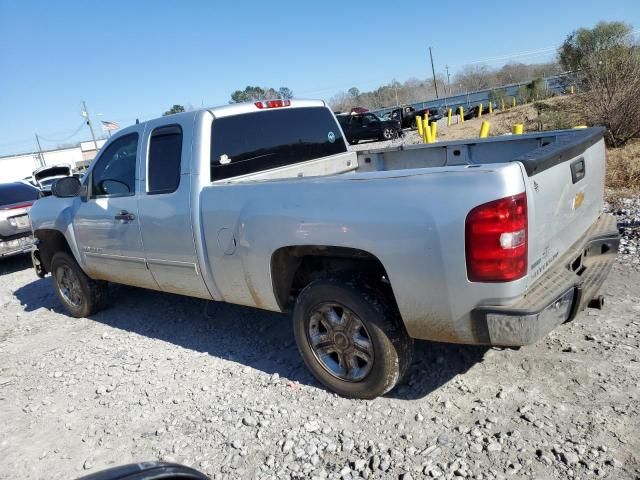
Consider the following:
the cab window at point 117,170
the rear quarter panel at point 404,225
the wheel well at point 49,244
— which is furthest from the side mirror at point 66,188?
the rear quarter panel at point 404,225

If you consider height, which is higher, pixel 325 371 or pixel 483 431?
pixel 325 371

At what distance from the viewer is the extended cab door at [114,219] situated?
4.56 m

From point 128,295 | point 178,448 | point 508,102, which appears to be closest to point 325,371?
point 178,448

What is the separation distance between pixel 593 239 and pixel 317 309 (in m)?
1.92

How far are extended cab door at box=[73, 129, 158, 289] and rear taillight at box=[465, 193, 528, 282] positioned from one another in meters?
3.03

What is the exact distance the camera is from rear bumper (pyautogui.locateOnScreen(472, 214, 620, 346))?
2.56 m

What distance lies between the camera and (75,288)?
589 cm

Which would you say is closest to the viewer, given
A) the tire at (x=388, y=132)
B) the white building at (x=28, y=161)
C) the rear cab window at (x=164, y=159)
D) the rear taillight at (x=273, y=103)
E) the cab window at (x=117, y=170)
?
the rear cab window at (x=164, y=159)

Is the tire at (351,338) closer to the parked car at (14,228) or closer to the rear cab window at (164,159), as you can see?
the rear cab window at (164,159)

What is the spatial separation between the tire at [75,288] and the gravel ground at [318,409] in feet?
3.02

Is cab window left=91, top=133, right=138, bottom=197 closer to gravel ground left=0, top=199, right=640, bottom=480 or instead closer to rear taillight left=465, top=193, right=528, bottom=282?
gravel ground left=0, top=199, right=640, bottom=480

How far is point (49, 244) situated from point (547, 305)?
5513mm

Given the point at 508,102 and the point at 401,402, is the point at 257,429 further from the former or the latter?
the point at 508,102

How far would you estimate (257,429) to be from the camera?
10.7 feet
